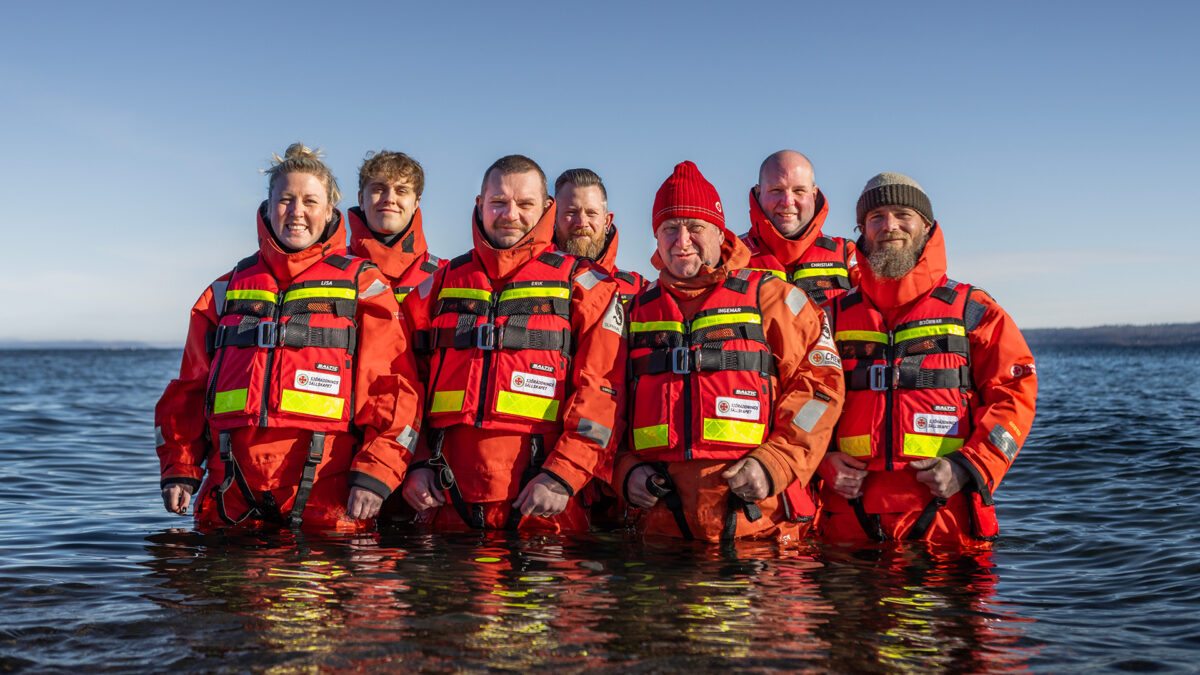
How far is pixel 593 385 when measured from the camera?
201 inches

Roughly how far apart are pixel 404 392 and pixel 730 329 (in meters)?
1.99

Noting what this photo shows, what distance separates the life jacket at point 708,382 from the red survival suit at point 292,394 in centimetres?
145

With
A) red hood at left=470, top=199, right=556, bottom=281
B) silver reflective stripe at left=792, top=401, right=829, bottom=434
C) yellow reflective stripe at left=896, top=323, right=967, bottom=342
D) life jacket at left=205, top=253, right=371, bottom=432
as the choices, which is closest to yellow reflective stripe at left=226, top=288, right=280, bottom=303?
life jacket at left=205, top=253, right=371, bottom=432

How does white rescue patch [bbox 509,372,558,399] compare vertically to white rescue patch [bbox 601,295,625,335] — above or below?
below

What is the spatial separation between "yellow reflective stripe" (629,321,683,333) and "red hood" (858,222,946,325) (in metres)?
1.30

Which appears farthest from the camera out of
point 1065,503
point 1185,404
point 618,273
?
point 1185,404

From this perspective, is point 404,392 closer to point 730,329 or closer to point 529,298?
point 529,298

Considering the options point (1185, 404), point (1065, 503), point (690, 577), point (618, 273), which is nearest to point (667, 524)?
point (690, 577)

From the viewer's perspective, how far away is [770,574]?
16.5ft

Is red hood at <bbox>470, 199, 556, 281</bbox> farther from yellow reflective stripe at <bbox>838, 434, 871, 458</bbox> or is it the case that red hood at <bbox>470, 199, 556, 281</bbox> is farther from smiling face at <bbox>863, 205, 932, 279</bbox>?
yellow reflective stripe at <bbox>838, 434, 871, 458</bbox>

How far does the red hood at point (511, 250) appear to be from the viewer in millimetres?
5402

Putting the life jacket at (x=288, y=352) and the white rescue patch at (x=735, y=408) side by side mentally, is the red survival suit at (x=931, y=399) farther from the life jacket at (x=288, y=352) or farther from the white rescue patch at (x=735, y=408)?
the life jacket at (x=288, y=352)

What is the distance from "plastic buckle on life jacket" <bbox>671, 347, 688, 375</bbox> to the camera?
16.6 feet

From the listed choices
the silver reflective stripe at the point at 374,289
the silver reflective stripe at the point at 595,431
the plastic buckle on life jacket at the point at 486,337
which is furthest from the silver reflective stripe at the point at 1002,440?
the silver reflective stripe at the point at 374,289
